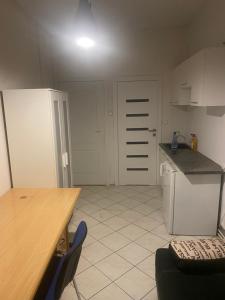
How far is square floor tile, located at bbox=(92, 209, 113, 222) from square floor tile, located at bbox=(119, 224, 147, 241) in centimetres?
38

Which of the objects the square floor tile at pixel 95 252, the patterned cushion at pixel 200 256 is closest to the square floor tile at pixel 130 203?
the square floor tile at pixel 95 252

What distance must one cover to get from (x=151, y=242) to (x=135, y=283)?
0.65 meters

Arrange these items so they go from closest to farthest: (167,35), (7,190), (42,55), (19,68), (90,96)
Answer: (7,190), (19,68), (42,55), (167,35), (90,96)

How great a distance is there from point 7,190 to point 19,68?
4.80ft

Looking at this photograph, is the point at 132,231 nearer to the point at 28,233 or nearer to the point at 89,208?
the point at 89,208

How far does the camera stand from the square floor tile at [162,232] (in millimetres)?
2752

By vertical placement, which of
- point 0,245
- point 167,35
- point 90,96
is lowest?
point 0,245

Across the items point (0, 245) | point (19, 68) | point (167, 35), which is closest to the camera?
point (0, 245)

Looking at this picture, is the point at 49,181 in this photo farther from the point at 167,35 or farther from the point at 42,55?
the point at 167,35

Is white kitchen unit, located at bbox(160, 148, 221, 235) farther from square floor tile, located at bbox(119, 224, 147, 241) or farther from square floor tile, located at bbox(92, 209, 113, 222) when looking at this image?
square floor tile, located at bbox(92, 209, 113, 222)

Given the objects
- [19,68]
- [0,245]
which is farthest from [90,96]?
[0,245]

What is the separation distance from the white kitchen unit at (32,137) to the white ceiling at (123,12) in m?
1.19

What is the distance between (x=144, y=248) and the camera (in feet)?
8.46

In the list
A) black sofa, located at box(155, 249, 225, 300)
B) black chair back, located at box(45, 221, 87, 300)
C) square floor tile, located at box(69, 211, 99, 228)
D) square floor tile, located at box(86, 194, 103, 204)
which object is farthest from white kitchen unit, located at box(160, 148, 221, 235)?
black chair back, located at box(45, 221, 87, 300)
